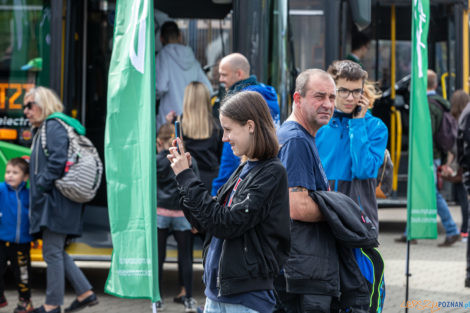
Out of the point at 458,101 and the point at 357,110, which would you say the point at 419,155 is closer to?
the point at 357,110

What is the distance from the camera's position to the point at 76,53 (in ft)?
25.4

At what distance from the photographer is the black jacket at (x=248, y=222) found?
304cm

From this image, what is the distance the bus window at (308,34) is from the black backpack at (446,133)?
312cm

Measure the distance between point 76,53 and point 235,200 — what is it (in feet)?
16.4

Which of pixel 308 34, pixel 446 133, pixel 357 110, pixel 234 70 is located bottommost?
pixel 446 133

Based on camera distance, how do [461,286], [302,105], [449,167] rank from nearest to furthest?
[302,105] < [461,286] < [449,167]

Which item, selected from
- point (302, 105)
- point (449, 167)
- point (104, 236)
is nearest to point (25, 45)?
point (104, 236)

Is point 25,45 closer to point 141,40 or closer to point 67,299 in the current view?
point 67,299

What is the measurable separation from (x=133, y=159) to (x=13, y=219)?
7.46ft

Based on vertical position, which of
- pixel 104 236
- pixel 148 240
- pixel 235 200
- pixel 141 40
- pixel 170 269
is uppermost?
pixel 141 40

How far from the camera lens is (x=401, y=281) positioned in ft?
25.6

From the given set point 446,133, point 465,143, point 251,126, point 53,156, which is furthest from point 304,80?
point 446,133

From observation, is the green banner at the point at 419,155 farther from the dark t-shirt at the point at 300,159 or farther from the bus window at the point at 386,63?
the bus window at the point at 386,63

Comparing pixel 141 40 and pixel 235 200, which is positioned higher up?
pixel 141 40
